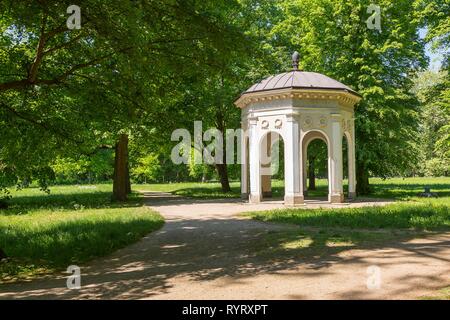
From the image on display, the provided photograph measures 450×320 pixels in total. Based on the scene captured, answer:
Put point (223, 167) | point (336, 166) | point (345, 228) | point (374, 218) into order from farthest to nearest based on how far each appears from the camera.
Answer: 1. point (223, 167)
2. point (336, 166)
3. point (374, 218)
4. point (345, 228)

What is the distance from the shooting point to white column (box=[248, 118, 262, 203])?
20.6 metres

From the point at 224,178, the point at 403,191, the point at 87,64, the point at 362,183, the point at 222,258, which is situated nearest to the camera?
the point at 222,258

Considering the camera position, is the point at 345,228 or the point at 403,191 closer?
the point at 345,228

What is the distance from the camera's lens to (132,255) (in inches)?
389

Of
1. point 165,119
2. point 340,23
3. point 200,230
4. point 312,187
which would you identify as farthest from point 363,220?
point 312,187

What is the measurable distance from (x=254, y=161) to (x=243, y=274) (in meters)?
13.7

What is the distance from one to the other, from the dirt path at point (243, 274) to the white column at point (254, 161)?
998cm

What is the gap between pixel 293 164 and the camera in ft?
63.7

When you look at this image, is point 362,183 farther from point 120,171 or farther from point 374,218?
point 120,171

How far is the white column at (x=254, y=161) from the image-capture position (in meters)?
20.6

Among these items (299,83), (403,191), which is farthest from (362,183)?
(299,83)

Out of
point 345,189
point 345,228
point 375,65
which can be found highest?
point 375,65
